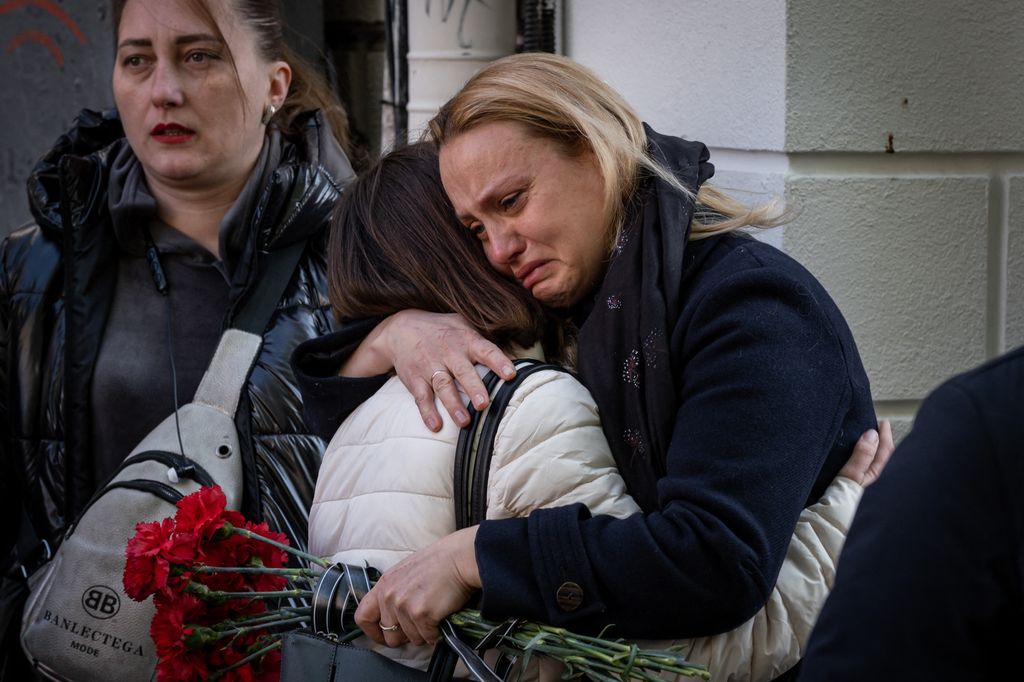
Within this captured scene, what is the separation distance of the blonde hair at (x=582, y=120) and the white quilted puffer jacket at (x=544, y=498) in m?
0.35

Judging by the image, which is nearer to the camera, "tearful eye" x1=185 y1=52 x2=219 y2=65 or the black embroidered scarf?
the black embroidered scarf

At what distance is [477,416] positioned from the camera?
1854 millimetres

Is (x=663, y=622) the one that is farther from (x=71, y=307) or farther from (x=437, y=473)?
(x=71, y=307)

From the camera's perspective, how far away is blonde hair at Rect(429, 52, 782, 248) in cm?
193

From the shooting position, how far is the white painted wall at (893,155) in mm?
2779

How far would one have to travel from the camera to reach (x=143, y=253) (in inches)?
121

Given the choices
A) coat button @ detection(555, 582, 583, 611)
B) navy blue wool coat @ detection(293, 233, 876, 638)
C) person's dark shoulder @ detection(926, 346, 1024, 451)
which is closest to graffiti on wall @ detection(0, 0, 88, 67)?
navy blue wool coat @ detection(293, 233, 876, 638)

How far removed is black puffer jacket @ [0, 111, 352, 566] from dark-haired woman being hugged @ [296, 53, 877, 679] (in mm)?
784

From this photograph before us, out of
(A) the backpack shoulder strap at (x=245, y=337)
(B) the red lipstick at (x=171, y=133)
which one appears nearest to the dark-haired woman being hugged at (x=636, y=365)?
(A) the backpack shoulder strap at (x=245, y=337)

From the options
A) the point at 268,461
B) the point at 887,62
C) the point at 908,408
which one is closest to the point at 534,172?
the point at 268,461

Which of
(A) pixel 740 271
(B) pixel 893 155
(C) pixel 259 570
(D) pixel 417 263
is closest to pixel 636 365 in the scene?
(A) pixel 740 271

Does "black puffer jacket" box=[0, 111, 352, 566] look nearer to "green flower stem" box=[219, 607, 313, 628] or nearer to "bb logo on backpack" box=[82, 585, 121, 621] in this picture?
"bb logo on backpack" box=[82, 585, 121, 621]

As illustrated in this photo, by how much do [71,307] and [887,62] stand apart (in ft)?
6.70

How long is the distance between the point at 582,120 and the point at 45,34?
337 centimetres
